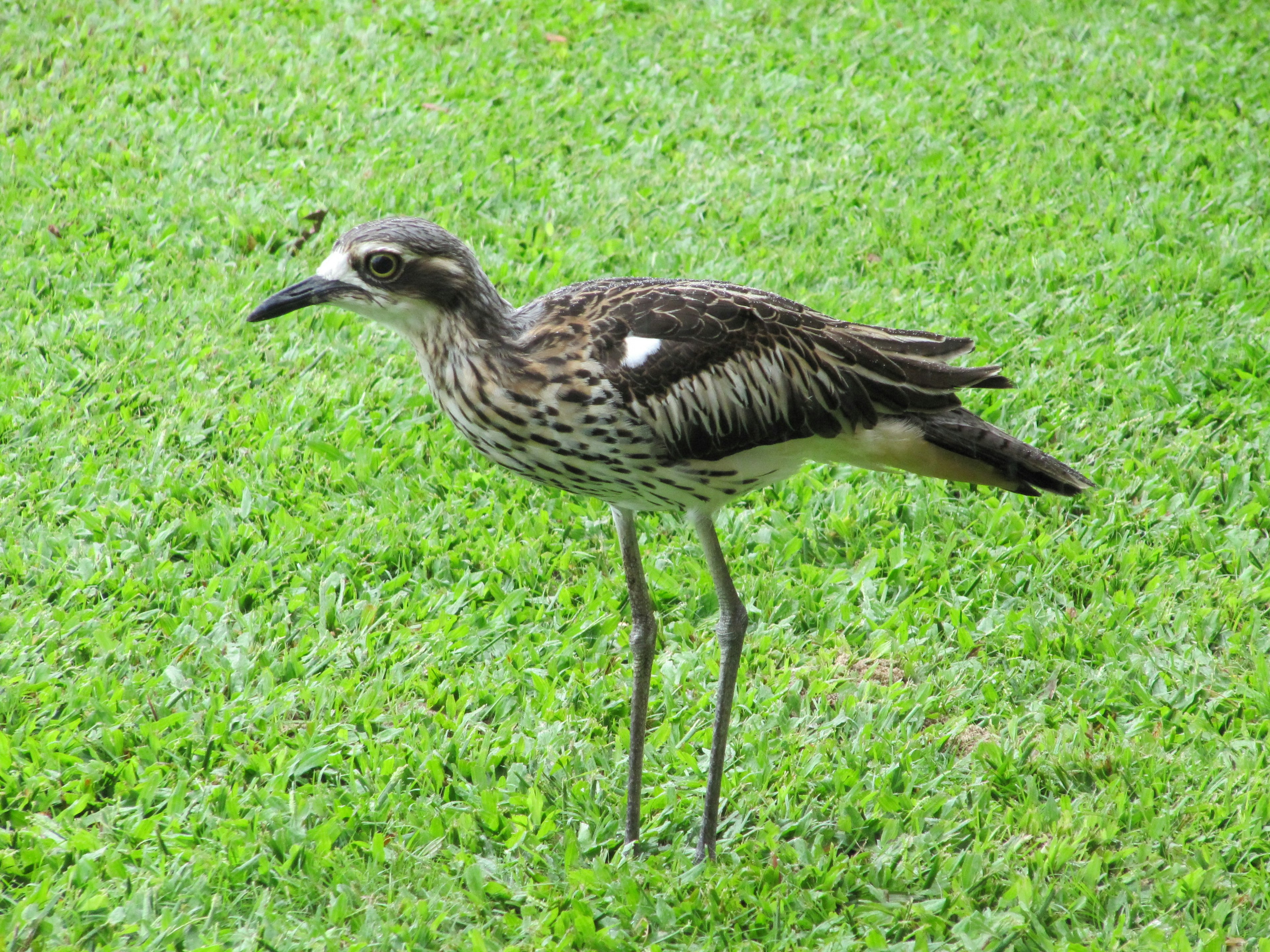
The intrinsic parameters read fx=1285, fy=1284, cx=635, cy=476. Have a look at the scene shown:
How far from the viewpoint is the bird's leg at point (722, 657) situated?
13.0ft

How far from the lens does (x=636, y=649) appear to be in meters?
4.14

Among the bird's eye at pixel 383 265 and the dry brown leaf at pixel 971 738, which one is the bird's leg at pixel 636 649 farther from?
the dry brown leaf at pixel 971 738

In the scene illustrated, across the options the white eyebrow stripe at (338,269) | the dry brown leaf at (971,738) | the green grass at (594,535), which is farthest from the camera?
the dry brown leaf at (971,738)

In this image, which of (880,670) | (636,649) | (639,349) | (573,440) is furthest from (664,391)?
(880,670)

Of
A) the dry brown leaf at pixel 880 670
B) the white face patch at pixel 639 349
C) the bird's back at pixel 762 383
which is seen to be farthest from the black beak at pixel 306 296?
the dry brown leaf at pixel 880 670

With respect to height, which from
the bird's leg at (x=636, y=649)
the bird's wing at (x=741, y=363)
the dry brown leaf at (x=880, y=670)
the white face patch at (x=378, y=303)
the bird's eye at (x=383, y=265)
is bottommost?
the dry brown leaf at (x=880, y=670)

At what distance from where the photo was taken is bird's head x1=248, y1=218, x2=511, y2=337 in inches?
143

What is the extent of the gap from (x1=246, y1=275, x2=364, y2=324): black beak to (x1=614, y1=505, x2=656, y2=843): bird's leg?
3.45 feet

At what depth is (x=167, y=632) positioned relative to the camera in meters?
4.66

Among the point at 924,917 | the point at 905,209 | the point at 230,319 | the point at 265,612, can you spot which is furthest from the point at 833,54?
the point at 924,917

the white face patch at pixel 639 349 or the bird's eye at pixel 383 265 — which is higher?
the bird's eye at pixel 383 265

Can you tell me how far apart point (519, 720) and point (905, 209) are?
420 cm

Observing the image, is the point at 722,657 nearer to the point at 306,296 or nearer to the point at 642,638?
the point at 642,638

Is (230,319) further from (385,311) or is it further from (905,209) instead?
(905,209)
